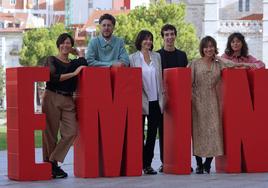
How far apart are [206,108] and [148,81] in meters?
0.72

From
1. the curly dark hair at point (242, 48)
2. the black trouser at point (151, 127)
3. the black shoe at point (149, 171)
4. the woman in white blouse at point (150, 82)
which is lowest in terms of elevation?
the black shoe at point (149, 171)

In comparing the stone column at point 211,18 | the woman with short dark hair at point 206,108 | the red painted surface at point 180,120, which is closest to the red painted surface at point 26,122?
the red painted surface at point 180,120

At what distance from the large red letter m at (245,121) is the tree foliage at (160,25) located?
40087 mm

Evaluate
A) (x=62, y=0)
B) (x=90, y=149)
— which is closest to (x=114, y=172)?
(x=90, y=149)

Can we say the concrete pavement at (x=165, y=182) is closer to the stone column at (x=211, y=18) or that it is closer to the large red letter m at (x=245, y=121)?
the large red letter m at (x=245, y=121)

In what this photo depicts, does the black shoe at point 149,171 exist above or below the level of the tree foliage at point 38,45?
below

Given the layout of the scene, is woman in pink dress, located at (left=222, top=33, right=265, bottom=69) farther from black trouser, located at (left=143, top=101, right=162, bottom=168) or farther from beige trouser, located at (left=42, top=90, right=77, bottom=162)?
beige trouser, located at (left=42, top=90, right=77, bottom=162)

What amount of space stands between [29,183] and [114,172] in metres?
1.00

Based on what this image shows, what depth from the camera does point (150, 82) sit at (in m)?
10.3

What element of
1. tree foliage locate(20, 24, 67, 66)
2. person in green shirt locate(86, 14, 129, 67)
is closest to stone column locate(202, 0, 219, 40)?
tree foliage locate(20, 24, 67, 66)

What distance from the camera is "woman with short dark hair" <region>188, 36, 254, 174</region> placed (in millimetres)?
10375

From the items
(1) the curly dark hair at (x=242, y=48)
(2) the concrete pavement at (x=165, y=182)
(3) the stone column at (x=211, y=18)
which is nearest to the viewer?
(2) the concrete pavement at (x=165, y=182)

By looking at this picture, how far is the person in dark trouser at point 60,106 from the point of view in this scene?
990 centimetres

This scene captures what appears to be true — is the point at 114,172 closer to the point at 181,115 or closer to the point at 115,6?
the point at 181,115
